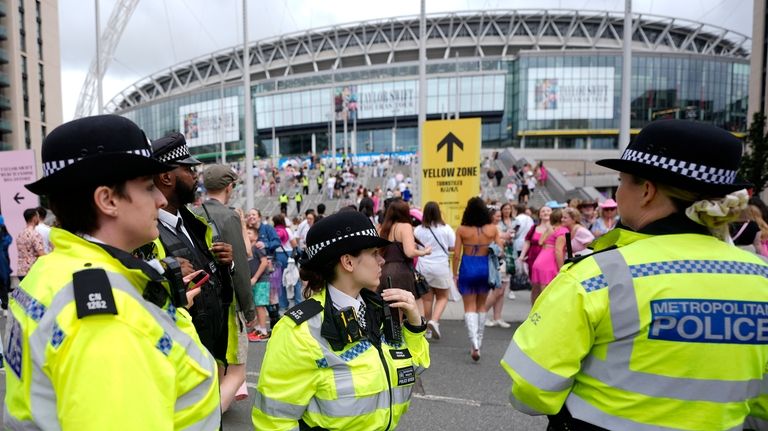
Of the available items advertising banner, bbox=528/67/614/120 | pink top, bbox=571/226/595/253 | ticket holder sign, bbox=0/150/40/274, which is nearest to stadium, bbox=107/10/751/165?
advertising banner, bbox=528/67/614/120

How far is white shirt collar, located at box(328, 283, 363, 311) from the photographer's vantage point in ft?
7.48

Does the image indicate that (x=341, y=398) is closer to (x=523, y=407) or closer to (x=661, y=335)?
(x=523, y=407)

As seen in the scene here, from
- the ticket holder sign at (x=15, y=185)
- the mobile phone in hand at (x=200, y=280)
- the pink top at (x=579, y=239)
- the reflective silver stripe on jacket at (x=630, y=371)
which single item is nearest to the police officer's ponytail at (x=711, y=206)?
the reflective silver stripe on jacket at (x=630, y=371)

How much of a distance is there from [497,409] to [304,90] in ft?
251

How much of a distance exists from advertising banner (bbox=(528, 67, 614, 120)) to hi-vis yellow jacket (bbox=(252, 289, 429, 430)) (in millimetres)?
68999

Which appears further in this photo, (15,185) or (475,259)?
(15,185)

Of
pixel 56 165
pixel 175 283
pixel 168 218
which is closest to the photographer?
pixel 56 165

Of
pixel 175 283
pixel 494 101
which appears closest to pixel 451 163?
pixel 175 283

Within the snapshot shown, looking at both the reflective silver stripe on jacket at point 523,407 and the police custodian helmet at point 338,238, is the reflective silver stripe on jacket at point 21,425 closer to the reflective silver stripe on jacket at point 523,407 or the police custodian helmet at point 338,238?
the police custodian helmet at point 338,238

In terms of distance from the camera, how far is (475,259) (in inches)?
253

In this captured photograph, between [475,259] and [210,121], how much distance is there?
78.7 m

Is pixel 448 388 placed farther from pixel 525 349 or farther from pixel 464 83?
pixel 464 83

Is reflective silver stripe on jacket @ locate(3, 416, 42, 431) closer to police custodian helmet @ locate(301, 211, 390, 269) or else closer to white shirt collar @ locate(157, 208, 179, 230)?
police custodian helmet @ locate(301, 211, 390, 269)

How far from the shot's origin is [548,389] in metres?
1.65
